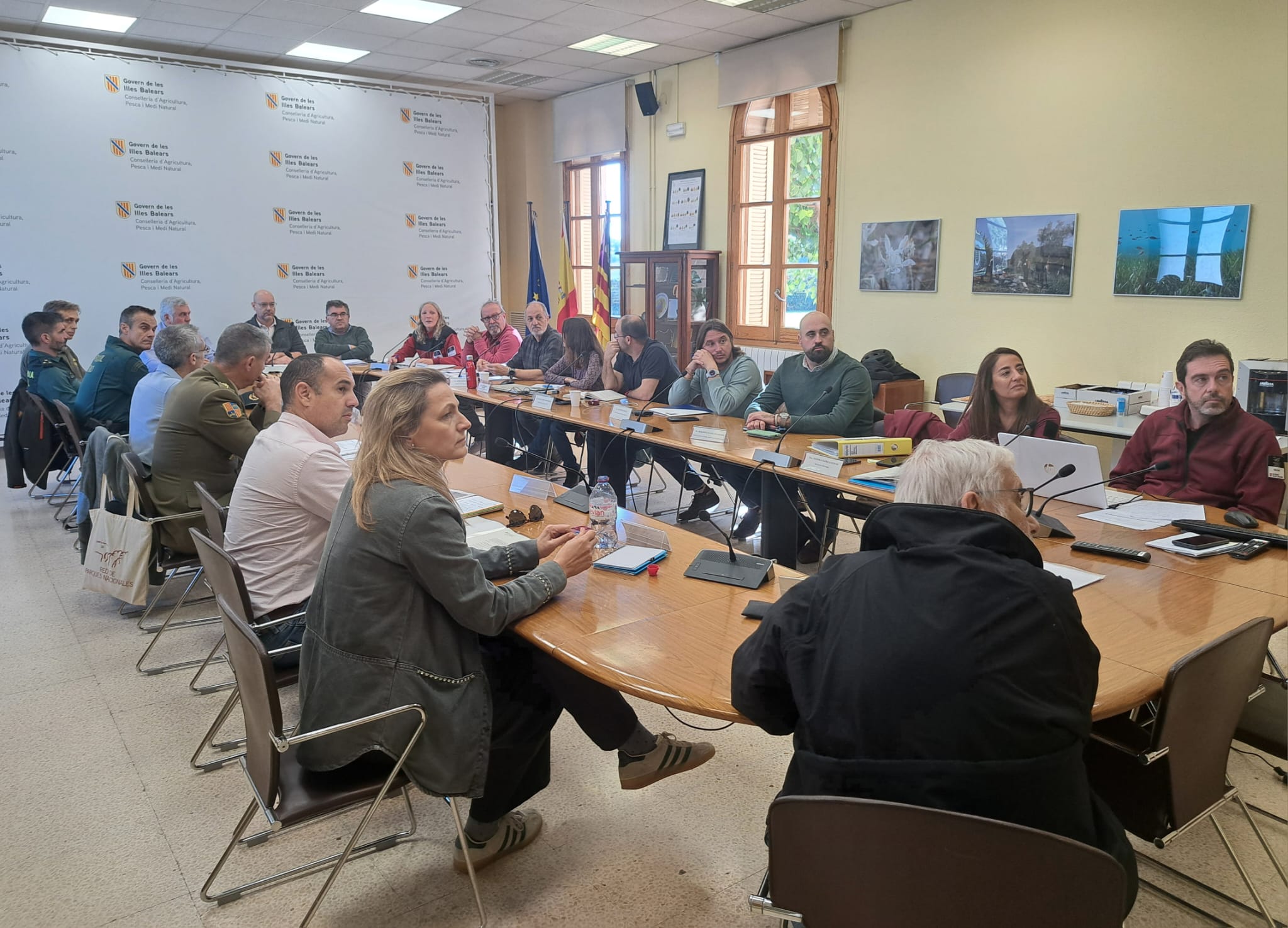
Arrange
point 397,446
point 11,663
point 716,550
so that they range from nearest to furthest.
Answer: point 397,446, point 716,550, point 11,663

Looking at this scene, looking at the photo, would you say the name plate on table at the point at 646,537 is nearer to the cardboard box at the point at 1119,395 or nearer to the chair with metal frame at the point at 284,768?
the chair with metal frame at the point at 284,768

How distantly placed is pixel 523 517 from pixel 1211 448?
236 cm

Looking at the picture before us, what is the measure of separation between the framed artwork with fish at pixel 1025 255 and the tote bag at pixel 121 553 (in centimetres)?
515

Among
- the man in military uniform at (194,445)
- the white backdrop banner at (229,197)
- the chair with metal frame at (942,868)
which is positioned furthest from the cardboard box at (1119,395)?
the white backdrop banner at (229,197)

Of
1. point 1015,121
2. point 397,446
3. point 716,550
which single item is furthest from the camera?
point 1015,121

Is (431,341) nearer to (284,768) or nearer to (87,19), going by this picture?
(87,19)

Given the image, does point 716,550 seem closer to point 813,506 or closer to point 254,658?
point 254,658

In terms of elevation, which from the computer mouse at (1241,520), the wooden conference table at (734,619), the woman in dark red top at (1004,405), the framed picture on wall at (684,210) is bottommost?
the wooden conference table at (734,619)

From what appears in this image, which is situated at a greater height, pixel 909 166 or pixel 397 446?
pixel 909 166

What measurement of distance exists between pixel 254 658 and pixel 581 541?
0.81 meters

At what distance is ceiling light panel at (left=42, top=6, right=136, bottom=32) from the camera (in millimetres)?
6852

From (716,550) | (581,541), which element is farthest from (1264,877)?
(581,541)

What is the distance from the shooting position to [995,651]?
121 cm

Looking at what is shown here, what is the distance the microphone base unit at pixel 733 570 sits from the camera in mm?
2227
